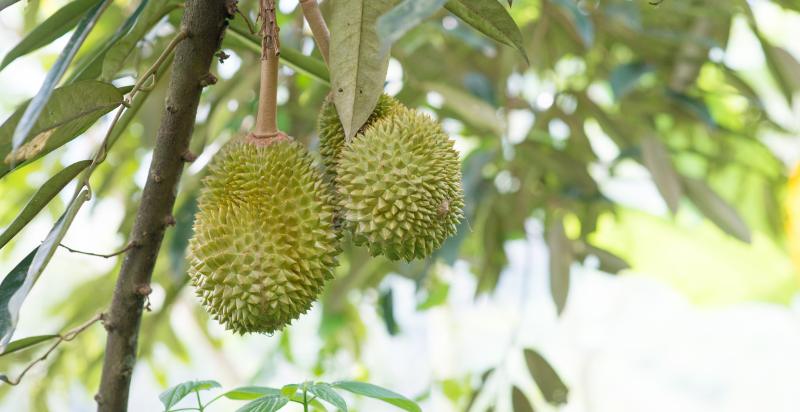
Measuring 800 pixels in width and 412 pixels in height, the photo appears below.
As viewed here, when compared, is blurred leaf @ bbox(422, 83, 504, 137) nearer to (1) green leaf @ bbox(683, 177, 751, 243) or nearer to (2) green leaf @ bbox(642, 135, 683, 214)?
(2) green leaf @ bbox(642, 135, 683, 214)

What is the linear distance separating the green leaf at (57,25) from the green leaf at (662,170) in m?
0.88

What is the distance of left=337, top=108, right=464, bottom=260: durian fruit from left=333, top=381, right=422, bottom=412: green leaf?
109 millimetres

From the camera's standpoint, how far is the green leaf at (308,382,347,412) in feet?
1.82

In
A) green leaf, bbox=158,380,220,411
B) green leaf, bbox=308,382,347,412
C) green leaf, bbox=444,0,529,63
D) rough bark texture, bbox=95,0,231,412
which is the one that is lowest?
green leaf, bbox=308,382,347,412

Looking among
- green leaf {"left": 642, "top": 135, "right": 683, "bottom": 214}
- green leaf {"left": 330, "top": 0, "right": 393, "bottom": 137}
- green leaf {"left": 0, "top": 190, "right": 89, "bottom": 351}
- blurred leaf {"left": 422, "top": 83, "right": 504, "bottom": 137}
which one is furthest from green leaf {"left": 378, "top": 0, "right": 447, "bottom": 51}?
green leaf {"left": 642, "top": 135, "right": 683, "bottom": 214}

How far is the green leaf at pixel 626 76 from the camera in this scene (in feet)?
3.99

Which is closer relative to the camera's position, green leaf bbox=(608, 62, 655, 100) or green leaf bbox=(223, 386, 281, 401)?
green leaf bbox=(223, 386, 281, 401)

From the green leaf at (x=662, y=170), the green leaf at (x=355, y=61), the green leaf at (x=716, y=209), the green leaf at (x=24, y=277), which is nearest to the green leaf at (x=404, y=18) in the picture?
the green leaf at (x=355, y=61)

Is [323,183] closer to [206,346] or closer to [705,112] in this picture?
[705,112]

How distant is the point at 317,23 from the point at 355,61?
9 centimetres

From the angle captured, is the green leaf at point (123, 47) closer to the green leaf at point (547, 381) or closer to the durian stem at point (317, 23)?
the durian stem at point (317, 23)

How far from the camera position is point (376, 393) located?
0.56 metres

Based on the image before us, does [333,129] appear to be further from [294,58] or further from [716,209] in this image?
[716,209]

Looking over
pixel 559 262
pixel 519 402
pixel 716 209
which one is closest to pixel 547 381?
pixel 519 402
